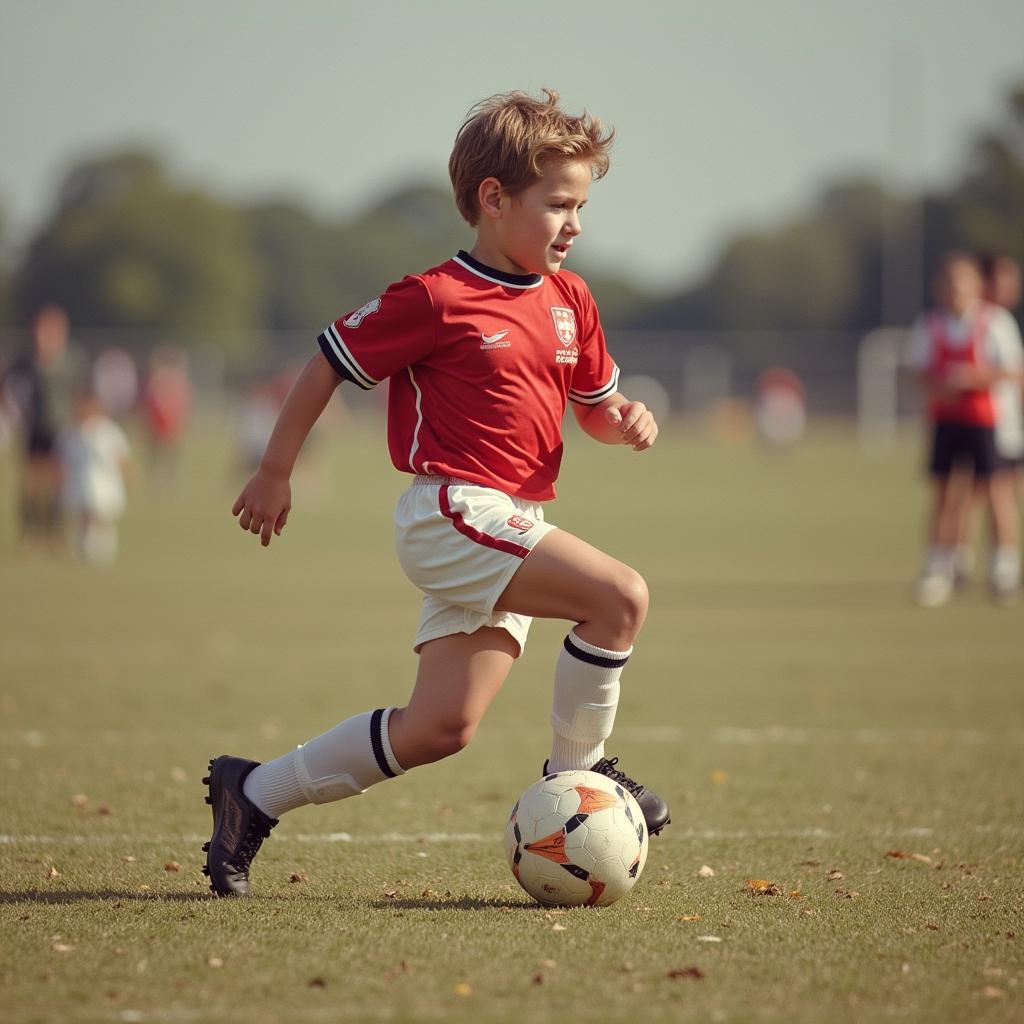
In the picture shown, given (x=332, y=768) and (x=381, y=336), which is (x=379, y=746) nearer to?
(x=332, y=768)

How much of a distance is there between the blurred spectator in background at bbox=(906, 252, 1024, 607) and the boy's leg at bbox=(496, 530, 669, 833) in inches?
322

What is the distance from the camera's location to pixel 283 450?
13.9 feet

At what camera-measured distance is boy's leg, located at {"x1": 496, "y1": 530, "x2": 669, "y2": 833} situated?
4.14 m

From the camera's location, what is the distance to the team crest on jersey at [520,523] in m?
4.19

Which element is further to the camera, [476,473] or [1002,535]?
[1002,535]

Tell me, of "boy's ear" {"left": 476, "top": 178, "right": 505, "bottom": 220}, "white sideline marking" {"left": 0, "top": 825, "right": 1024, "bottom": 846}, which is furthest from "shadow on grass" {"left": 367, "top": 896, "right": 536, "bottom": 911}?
"boy's ear" {"left": 476, "top": 178, "right": 505, "bottom": 220}

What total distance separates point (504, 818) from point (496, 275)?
81.5 inches

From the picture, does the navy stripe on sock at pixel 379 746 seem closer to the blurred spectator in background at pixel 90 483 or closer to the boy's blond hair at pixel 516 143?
the boy's blond hair at pixel 516 143

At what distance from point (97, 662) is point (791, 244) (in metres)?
76.8

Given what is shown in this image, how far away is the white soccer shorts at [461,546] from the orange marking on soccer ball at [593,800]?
0.47m

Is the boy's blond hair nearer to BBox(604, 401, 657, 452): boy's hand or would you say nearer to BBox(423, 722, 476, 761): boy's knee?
BBox(604, 401, 657, 452): boy's hand

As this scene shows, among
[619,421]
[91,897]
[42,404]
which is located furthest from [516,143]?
[42,404]

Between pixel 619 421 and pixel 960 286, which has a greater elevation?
pixel 960 286

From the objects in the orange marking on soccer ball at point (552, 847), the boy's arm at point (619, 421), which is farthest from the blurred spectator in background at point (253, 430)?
the orange marking on soccer ball at point (552, 847)
